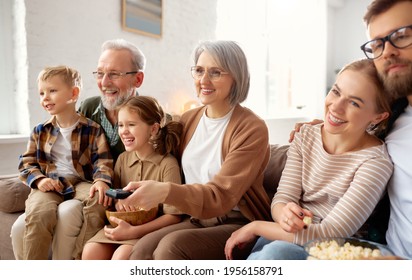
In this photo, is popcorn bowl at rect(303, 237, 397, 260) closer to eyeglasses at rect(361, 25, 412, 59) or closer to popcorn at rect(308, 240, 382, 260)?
popcorn at rect(308, 240, 382, 260)

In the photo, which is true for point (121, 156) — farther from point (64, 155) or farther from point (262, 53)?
point (262, 53)

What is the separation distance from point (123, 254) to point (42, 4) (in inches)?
79.3

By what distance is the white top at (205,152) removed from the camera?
120cm

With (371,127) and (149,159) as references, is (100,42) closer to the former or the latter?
(149,159)

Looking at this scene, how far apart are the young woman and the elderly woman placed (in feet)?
0.35

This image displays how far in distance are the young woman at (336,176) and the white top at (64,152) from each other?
72 centimetres

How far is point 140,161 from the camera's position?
1.30 metres

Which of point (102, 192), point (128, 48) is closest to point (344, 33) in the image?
point (128, 48)

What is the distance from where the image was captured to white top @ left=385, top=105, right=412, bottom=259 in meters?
0.94

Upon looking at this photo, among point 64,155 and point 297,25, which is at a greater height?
point 297,25

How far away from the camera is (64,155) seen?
1.42m

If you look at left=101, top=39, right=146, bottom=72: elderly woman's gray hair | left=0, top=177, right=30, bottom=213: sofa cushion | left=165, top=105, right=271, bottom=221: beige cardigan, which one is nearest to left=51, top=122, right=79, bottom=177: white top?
left=0, top=177, right=30, bottom=213: sofa cushion

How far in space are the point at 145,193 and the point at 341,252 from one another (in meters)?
0.51
